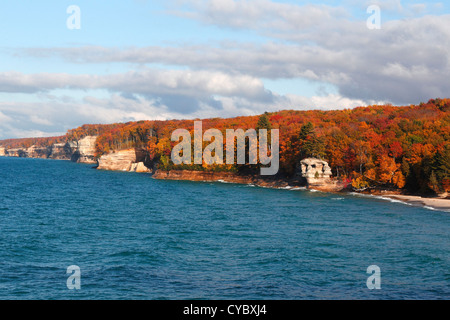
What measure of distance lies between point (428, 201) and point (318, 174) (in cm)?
3124

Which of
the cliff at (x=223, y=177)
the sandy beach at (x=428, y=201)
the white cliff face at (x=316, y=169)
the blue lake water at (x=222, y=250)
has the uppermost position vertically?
the white cliff face at (x=316, y=169)

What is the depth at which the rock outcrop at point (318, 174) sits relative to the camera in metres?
107

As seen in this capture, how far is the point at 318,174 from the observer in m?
108

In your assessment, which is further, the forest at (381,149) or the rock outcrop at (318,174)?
the rock outcrop at (318,174)

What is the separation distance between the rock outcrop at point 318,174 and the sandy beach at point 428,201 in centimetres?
1837

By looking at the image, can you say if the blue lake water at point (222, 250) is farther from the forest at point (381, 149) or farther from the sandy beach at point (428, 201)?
the forest at point (381, 149)

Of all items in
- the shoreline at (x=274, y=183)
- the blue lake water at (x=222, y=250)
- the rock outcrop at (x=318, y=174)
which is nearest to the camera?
the blue lake water at (x=222, y=250)

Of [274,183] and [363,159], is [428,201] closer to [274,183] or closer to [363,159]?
[363,159]

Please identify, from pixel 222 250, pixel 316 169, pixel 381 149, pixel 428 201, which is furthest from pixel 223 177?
pixel 222 250

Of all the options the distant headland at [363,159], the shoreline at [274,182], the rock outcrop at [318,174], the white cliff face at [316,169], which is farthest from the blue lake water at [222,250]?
the white cliff face at [316,169]

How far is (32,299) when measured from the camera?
28109 mm

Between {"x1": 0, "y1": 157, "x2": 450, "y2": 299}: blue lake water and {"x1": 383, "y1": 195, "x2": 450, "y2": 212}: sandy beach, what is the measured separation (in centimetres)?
457
